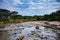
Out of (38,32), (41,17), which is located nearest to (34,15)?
(41,17)

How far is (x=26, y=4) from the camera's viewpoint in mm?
3416

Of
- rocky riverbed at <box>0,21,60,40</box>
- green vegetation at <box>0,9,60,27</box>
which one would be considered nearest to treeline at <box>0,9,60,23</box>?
green vegetation at <box>0,9,60,27</box>

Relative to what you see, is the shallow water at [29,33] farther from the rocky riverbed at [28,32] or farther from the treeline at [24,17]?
the treeline at [24,17]

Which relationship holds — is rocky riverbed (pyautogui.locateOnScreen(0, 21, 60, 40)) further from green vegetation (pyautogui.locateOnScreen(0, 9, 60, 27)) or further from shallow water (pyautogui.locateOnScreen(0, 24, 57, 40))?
green vegetation (pyautogui.locateOnScreen(0, 9, 60, 27))

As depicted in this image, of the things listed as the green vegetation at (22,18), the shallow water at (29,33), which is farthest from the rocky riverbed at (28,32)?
the green vegetation at (22,18)

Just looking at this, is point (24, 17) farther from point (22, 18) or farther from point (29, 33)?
point (29, 33)

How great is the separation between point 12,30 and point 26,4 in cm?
71

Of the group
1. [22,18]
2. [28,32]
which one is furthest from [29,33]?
[22,18]

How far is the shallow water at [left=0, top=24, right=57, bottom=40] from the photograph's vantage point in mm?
→ 2953

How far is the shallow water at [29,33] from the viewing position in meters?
2.95

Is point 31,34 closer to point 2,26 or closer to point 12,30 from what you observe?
point 12,30

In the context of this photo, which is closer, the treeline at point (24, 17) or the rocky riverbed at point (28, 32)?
A: the rocky riverbed at point (28, 32)

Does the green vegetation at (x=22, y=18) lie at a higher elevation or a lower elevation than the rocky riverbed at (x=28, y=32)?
higher

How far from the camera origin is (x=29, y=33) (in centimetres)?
309
